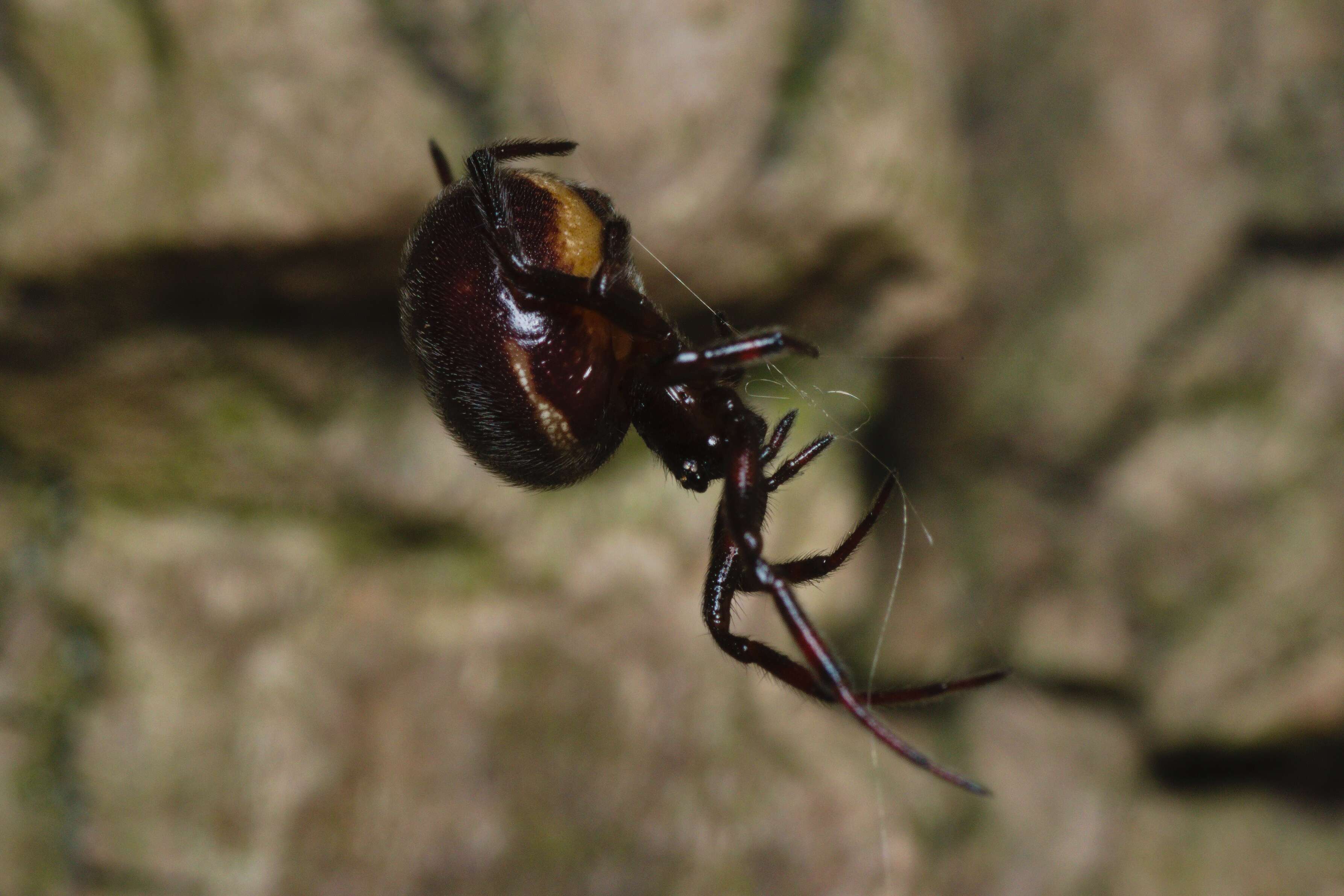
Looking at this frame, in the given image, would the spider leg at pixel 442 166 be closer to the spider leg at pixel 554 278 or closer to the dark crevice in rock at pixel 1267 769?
the spider leg at pixel 554 278

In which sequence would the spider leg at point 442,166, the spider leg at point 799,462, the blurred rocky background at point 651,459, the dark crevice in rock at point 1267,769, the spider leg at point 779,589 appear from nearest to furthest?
1. the spider leg at point 779,589
2. the spider leg at point 799,462
3. the spider leg at point 442,166
4. the blurred rocky background at point 651,459
5. the dark crevice in rock at point 1267,769

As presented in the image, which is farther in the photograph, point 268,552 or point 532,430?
point 268,552

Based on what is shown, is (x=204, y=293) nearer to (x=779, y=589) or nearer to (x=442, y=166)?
(x=442, y=166)

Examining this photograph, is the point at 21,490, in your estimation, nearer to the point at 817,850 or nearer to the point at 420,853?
the point at 420,853

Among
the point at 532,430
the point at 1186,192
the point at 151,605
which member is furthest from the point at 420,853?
the point at 1186,192

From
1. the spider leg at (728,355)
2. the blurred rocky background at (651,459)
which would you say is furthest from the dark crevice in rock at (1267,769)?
the spider leg at (728,355)

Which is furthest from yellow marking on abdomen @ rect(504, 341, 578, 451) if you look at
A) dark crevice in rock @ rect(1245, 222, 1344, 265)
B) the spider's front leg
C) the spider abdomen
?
dark crevice in rock @ rect(1245, 222, 1344, 265)
